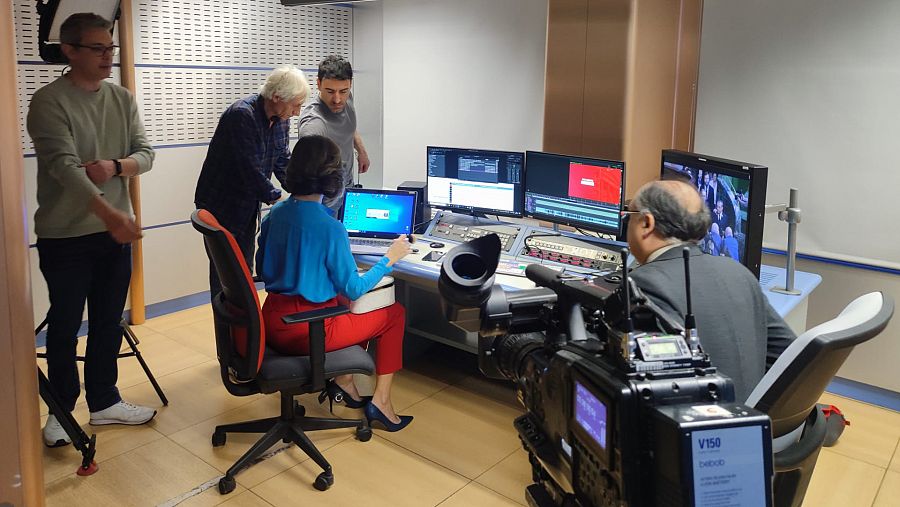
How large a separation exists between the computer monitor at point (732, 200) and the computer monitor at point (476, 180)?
83 cm

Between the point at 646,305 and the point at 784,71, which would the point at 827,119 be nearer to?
the point at 784,71

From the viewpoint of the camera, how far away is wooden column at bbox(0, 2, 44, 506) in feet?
2.42

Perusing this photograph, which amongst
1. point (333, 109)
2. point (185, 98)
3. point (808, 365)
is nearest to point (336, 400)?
point (333, 109)

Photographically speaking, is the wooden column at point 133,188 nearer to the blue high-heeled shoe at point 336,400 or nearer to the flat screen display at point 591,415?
the blue high-heeled shoe at point 336,400

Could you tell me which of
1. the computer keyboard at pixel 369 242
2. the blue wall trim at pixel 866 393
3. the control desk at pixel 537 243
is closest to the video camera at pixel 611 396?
the control desk at pixel 537 243

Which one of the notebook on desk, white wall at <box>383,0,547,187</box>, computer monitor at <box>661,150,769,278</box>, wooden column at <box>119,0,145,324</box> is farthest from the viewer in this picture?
white wall at <box>383,0,547,187</box>

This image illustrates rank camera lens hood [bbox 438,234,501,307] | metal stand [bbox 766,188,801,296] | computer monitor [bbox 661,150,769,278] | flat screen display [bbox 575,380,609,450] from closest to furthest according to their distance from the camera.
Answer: flat screen display [bbox 575,380,609,450]
camera lens hood [bbox 438,234,501,307]
computer monitor [bbox 661,150,769,278]
metal stand [bbox 766,188,801,296]

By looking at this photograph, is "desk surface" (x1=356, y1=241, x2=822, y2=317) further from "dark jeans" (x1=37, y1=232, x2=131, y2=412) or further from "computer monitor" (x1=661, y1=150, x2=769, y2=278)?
"dark jeans" (x1=37, y1=232, x2=131, y2=412)

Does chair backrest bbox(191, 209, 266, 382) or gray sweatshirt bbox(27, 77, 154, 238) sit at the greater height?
gray sweatshirt bbox(27, 77, 154, 238)

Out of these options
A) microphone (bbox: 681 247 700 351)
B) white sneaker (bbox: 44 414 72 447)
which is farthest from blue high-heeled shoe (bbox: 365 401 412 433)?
microphone (bbox: 681 247 700 351)

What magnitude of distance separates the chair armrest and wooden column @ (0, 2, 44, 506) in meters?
1.77

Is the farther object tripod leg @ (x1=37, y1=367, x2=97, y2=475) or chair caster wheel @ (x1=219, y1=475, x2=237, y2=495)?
chair caster wheel @ (x1=219, y1=475, x2=237, y2=495)

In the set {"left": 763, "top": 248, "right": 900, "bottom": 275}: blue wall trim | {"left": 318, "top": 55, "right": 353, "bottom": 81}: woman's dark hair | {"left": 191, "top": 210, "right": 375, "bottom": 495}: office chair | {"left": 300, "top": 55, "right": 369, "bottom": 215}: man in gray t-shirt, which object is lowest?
{"left": 191, "top": 210, "right": 375, "bottom": 495}: office chair

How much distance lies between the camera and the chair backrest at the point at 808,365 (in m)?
1.55
